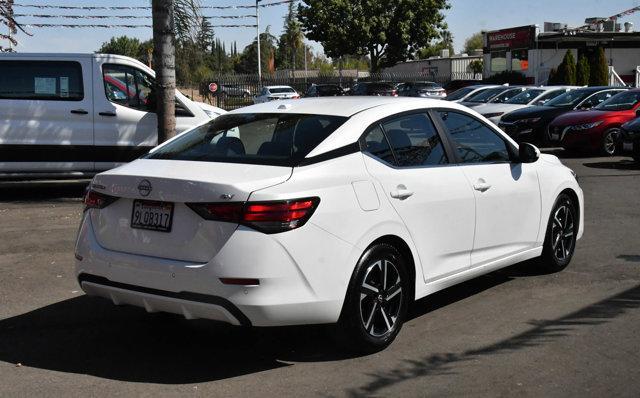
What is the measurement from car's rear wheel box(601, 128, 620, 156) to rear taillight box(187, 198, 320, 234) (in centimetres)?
1483

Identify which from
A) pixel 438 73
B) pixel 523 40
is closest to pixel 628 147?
pixel 523 40

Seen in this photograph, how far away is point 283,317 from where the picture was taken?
4645 millimetres

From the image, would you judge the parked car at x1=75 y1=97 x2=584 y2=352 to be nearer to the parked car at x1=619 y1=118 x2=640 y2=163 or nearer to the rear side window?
the rear side window

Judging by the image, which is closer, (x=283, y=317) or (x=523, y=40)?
(x=283, y=317)

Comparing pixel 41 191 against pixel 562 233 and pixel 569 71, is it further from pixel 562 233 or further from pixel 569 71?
pixel 569 71

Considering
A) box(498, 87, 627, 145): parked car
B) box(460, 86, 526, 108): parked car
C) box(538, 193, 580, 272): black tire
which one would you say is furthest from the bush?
box(538, 193, 580, 272): black tire

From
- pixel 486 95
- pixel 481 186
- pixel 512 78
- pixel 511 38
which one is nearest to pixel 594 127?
pixel 486 95

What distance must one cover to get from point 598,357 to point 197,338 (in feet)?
8.67

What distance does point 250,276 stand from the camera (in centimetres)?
452

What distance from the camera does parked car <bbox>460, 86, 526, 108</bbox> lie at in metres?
24.7

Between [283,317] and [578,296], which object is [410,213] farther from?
[578,296]

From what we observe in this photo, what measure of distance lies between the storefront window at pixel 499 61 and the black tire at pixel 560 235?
46.8 m

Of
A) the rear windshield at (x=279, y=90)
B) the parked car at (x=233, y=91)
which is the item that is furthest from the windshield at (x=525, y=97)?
the parked car at (x=233, y=91)

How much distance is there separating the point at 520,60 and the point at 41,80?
42.9 meters
